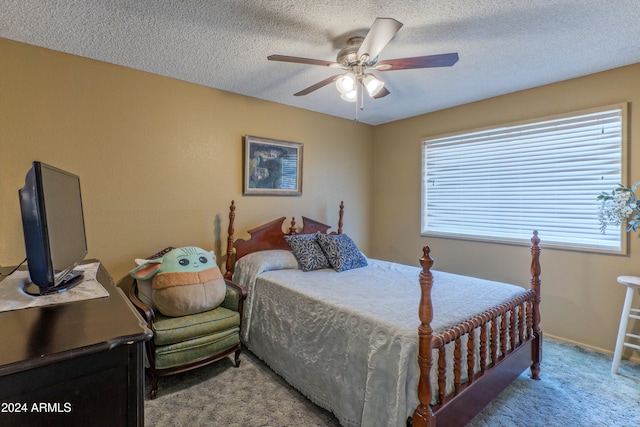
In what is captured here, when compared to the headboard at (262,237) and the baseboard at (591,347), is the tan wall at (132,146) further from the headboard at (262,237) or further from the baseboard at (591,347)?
the baseboard at (591,347)

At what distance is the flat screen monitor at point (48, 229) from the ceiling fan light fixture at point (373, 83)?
1.89 meters

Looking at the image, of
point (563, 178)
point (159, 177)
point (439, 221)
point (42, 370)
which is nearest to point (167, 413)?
point (42, 370)

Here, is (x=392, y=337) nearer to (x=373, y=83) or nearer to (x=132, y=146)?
(x=373, y=83)

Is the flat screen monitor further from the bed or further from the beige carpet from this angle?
the bed

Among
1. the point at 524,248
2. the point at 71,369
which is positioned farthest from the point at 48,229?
the point at 524,248

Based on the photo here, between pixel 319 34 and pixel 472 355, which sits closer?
pixel 472 355

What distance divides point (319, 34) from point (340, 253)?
1905 millimetres

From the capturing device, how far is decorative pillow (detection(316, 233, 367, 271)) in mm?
3035

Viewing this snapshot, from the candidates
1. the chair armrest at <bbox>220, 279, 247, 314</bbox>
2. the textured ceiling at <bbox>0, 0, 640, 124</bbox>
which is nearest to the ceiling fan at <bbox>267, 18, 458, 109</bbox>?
the textured ceiling at <bbox>0, 0, 640, 124</bbox>

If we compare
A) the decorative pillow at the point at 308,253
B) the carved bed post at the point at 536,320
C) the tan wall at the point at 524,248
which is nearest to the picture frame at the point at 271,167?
the decorative pillow at the point at 308,253

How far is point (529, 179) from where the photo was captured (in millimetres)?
3176

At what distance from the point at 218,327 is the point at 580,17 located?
323 centimetres

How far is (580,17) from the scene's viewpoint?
193 centimetres

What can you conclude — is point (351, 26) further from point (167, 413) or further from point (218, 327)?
point (167, 413)
